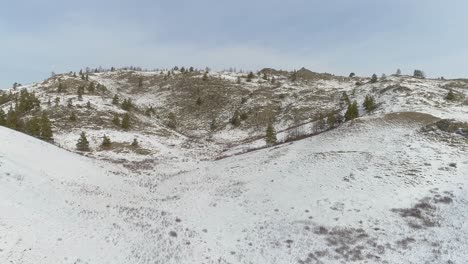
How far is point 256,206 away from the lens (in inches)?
937

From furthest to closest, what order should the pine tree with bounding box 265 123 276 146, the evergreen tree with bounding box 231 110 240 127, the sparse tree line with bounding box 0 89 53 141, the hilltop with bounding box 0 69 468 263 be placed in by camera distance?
1. the evergreen tree with bounding box 231 110 240 127
2. the pine tree with bounding box 265 123 276 146
3. the sparse tree line with bounding box 0 89 53 141
4. the hilltop with bounding box 0 69 468 263

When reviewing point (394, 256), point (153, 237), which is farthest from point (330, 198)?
point (153, 237)

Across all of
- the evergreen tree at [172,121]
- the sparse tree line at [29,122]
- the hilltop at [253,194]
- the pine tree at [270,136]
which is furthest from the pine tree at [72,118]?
the pine tree at [270,136]

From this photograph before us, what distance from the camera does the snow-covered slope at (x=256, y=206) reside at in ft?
58.5

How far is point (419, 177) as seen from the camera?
25031 mm

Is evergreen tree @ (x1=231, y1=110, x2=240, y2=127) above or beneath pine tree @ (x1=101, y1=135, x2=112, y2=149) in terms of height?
above

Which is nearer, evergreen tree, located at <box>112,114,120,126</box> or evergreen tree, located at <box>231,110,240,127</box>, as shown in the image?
evergreen tree, located at <box>112,114,120,126</box>

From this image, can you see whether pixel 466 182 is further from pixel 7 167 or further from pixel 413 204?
pixel 7 167

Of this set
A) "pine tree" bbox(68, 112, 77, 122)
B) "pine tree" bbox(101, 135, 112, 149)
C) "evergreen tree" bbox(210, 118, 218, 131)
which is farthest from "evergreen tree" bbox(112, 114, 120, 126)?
"evergreen tree" bbox(210, 118, 218, 131)

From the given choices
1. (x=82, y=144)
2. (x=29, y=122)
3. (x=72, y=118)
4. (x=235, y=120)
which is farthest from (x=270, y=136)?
(x=29, y=122)

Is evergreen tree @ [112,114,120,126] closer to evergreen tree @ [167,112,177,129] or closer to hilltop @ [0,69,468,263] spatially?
hilltop @ [0,69,468,263]

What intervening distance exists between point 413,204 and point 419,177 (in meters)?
→ 3.63

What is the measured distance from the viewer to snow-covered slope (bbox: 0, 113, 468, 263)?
17.8 meters

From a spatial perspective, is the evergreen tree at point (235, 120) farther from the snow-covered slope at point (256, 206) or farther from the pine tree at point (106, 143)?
the snow-covered slope at point (256, 206)
